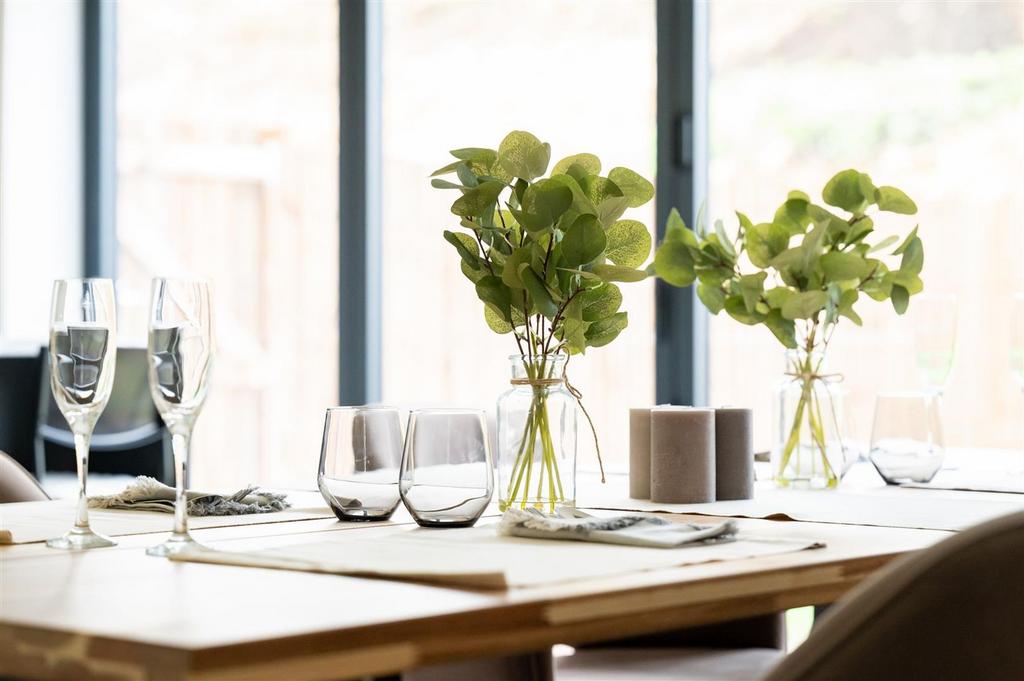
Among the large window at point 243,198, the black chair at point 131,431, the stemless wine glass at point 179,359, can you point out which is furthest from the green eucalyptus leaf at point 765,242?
the large window at point 243,198

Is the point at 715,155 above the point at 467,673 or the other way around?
above

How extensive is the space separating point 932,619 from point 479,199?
2.25 feet

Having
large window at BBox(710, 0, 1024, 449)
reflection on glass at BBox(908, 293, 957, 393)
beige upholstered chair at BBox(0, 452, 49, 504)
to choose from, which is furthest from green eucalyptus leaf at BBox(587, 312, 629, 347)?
large window at BBox(710, 0, 1024, 449)

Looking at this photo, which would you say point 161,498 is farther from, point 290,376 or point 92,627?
point 290,376

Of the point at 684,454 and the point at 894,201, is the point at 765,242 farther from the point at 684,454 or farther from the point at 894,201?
the point at 684,454

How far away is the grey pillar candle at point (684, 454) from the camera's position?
1.51 meters

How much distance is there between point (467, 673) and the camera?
63.2 inches

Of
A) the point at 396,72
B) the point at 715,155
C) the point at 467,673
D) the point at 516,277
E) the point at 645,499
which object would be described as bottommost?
the point at 467,673

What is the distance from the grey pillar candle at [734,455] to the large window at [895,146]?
1.50 m

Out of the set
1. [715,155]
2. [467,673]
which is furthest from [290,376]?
[467,673]

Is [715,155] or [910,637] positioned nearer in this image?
[910,637]

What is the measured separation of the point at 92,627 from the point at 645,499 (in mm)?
905

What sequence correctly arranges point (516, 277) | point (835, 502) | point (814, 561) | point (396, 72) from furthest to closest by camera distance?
point (396, 72), point (835, 502), point (516, 277), point (814, 561)

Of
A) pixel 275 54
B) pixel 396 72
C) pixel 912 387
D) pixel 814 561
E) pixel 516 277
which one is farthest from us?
pixel 275 54
